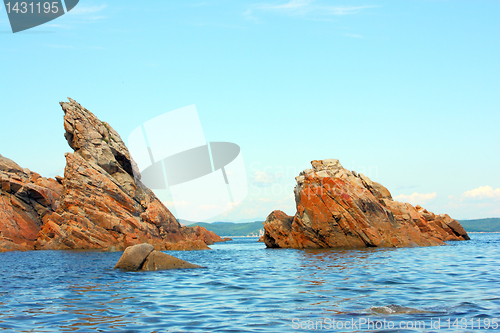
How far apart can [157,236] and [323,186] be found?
35.7m

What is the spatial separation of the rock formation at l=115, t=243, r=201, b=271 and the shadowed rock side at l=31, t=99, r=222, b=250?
102 feet

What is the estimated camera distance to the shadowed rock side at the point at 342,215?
46469 mm

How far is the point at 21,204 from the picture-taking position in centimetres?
6950

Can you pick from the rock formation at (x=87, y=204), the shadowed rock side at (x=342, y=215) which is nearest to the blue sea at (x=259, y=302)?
the shadowed rock side at (x=342, y=215)

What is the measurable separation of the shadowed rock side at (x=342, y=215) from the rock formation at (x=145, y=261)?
24757 millimetres

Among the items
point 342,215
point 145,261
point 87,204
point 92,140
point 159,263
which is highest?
point 92,140

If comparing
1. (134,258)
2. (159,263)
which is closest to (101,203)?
(134,258)

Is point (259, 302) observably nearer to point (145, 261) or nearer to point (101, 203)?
point (145, 261)

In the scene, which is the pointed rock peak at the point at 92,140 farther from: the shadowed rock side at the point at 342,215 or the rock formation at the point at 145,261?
the rock formation at the point at 145,261

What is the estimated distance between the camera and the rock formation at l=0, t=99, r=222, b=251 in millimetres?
62062

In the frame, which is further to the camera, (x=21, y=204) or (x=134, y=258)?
(x=21, y=204)

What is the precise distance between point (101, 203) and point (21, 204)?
646 inches

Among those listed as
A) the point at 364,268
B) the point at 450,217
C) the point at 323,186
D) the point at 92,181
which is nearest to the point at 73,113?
the point at 92,181

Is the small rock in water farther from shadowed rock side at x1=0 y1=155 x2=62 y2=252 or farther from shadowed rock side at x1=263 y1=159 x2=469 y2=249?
shadowed rock side at x1=0 y1=155 x2=62 y2=252
